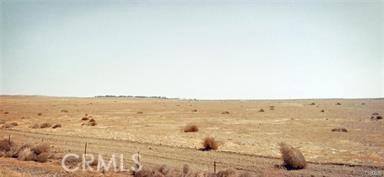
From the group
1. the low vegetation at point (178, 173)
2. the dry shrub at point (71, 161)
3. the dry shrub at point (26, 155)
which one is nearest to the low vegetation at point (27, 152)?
the dry shrub at point (26, 155)

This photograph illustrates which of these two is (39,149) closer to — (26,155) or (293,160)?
(26,155)

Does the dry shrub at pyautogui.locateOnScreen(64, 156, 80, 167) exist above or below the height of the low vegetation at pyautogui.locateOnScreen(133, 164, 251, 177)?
below

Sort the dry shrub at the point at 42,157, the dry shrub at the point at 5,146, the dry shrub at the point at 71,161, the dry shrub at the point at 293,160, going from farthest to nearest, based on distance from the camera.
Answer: the dry shrub at the point at 5,146
the dry shrub at the point at 42,157
the dry shrub at the point at 71,161
the dry shrub at the point at 293,160

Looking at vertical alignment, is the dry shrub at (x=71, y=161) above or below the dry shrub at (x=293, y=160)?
below

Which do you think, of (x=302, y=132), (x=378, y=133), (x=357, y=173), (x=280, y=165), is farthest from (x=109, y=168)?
(x=378, y=133)

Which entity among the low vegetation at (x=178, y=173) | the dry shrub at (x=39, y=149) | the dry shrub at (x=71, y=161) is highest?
the dry shrub at (x=39, y=149)

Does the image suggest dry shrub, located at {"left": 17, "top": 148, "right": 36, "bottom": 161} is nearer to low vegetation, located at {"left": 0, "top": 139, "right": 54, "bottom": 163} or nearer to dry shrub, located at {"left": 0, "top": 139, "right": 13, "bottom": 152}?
low vegetation, located at {"left": 0, "top": 139, "right": 54, "bottom": 163}

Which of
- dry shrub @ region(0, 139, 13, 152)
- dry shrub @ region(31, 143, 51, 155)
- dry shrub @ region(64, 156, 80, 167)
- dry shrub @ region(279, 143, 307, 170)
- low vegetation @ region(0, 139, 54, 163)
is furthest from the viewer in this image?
dry shrub @ region(0, 139, 13, 152)

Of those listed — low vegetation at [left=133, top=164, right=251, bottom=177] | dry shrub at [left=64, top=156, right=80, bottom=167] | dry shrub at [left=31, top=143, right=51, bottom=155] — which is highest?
dry shrub at [left=31, top=143, right=51, bottom=155]

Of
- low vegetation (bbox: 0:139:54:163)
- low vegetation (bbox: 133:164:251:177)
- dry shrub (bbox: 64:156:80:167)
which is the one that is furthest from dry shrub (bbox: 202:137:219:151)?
low vegetation (bbox: 133:164:251:177)

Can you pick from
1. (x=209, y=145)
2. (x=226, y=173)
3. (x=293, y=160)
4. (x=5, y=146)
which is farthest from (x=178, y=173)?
(x=5, y=146)

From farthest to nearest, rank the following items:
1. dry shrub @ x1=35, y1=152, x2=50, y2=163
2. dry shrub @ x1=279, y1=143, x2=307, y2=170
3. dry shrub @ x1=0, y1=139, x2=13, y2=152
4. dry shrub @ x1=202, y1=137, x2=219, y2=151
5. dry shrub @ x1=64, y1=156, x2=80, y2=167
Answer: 1. dry shrub @ x1=202, y1=137, x2=219, y2=151
2. dry shrub @ x1=0, y1=139, x2=13, y2=152
3. dry shrub @ x1=35, y1=152, x2=50, y2=163
4. dry shrub @ x1=64, y1=156, x2=80, y2=167
5. dry shrub @ x1=279, y1=143, x2=307, y2=170

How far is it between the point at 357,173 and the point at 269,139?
13291 millimetres

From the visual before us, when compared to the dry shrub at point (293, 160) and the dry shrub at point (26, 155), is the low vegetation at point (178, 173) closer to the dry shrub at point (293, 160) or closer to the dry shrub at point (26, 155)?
the dry shrub at point (293, 160)
